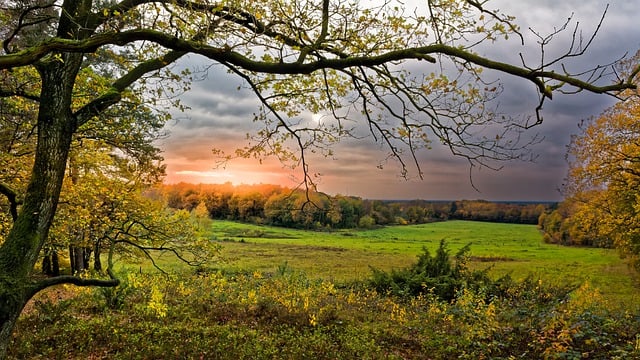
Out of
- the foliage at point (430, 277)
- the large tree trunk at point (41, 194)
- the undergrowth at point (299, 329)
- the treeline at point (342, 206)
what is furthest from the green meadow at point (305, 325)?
the treeline at point (342, 206)

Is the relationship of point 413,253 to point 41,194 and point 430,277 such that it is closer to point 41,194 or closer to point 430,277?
point 430,277

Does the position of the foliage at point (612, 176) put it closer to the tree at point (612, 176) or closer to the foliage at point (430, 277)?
the tree at point (612, 176)

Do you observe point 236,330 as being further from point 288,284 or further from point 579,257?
point 579,257

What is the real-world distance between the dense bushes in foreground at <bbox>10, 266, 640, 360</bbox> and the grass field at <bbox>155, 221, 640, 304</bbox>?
863 cm

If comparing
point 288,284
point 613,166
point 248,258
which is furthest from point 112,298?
point 248,258

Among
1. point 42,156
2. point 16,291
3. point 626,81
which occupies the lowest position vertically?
point 16,291

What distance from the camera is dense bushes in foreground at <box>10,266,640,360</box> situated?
701 cm

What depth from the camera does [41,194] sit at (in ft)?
16.1

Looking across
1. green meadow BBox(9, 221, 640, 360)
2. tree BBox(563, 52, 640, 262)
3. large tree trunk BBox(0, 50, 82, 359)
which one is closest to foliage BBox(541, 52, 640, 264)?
tree BBox(563, 52, 640, 262)

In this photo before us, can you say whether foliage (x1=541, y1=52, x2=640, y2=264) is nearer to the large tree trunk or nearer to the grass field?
the grass field

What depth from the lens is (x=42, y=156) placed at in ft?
16.2

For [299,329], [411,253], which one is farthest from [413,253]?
[299,329]

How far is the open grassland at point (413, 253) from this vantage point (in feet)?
92.0

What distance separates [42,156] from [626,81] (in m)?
6.99
